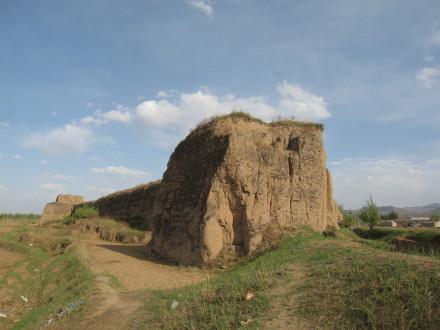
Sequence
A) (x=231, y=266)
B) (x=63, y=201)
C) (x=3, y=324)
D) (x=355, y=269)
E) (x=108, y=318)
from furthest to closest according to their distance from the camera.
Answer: (x=63, y=201) < (x=231, y=266) < (x=3, y=324) < (x=108, y=318) < (x=355, y=269)

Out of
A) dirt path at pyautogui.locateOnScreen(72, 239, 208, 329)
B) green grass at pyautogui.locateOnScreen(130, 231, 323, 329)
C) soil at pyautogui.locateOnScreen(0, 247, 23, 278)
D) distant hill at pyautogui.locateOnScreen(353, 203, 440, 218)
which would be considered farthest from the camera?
distant hill at pyautogui.locateOnScreen(353, 203, 440, 218)

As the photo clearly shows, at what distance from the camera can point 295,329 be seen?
381 centimetres

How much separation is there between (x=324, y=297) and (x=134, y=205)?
61.3 ft

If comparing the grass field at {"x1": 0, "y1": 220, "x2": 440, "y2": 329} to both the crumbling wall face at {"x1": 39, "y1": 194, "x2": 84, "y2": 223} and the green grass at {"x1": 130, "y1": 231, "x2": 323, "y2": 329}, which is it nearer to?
the green grass at {"x1": 130, "y1": 231, "x2": 323, "y2": 329}

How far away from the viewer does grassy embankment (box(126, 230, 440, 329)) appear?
360 centimetres

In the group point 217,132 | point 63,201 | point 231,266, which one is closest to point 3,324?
point 231,266

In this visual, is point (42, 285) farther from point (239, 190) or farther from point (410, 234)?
point (410, 234)

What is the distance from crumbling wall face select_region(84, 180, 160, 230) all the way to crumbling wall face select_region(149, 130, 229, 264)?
8153mm

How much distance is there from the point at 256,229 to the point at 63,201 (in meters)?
33.5

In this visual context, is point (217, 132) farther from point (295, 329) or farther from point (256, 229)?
point (295, 329)

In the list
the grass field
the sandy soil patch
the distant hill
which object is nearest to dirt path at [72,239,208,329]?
the sandy soil patch

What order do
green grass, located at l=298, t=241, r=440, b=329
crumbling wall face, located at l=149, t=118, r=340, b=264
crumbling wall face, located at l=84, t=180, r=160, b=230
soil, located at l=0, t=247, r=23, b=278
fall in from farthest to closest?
crumbling wall face, located at l=84, t=180, r=160, b=230 < soil, located at l=0, t=247, r=23, b=278 < crumbling wall face, located at l=149, t=118, r=340, b=264 < green grass, located at l=298, t=241, r=440, b=329

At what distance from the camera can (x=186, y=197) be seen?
10125mm

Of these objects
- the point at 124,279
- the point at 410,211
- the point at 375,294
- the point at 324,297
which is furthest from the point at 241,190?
the point at 410,211
